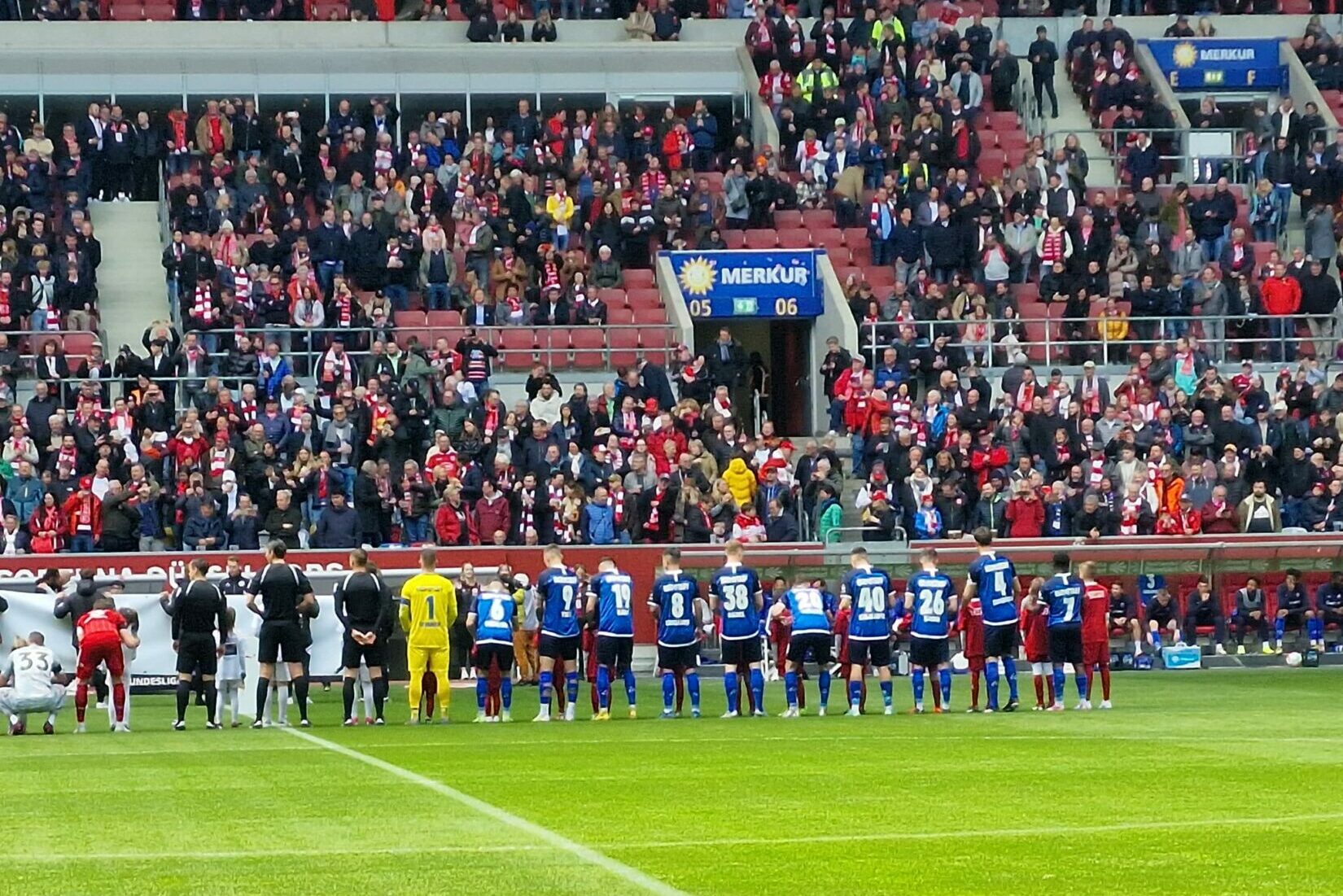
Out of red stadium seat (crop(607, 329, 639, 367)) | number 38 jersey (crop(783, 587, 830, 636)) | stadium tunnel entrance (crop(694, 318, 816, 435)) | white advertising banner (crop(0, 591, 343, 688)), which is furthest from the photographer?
stadium tunnel entrance (crop(694, 318, 816, 435))

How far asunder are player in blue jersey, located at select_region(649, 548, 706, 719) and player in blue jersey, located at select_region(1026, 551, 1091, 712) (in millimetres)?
3618

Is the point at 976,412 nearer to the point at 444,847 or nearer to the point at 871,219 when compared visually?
the point at 871,219

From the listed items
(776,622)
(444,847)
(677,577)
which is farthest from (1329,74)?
(444,847)

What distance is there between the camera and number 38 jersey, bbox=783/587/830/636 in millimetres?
23484

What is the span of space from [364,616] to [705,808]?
950 centimetres

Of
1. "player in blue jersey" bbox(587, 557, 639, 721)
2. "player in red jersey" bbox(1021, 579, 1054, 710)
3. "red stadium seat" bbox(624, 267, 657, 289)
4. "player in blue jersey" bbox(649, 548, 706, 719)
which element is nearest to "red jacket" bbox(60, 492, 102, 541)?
"player in blue jersey" bbox(587, 557, 639, 721)

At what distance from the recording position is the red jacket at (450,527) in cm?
3162

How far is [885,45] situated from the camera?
4294 cm

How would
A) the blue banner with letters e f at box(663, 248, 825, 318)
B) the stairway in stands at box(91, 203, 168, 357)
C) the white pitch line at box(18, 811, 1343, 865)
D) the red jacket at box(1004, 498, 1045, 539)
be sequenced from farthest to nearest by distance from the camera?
the blue banner with letters e f at box(663, 248, 825, 318), the stairway in stands at box(91, 203, 168, 357), the red jacket at box(1004, 498, 1045, 539), the white pitch line at box(18, 811, 1343, 865)

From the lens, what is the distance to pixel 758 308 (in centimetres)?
3869

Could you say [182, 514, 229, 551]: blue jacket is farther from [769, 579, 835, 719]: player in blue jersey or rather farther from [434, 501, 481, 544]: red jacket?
[769, 579, 835, 719]: player in blue jersey

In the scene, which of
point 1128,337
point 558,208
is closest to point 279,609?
point 558,208

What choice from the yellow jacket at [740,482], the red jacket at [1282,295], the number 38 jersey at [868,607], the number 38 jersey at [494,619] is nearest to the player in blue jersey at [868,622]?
the number 38 jersey at [868,607]

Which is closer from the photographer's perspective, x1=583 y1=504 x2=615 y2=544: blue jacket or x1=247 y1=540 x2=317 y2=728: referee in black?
x1=247 y1=540 x2=317 y2=728: referee in black
